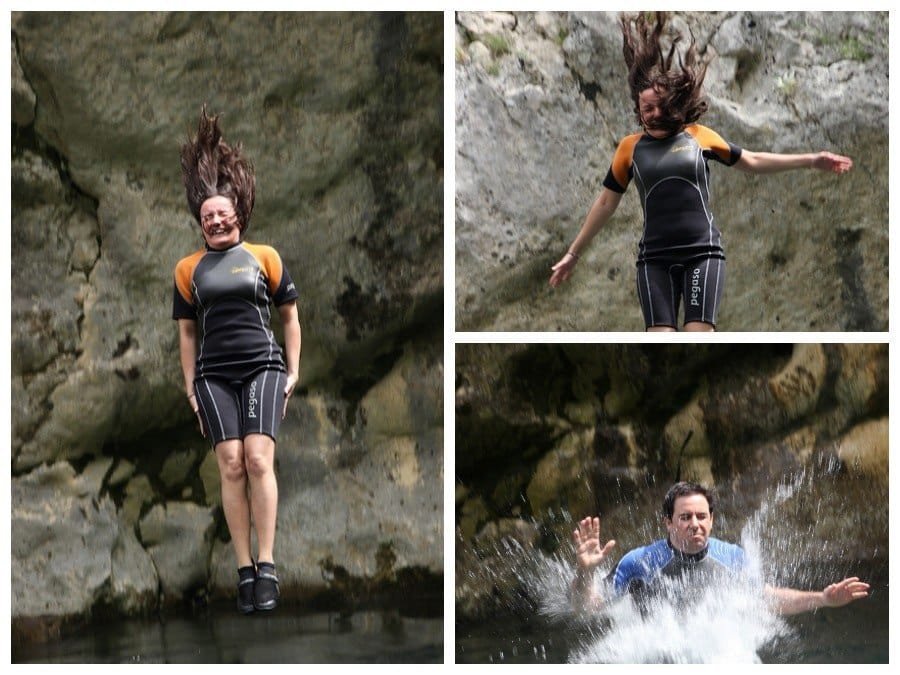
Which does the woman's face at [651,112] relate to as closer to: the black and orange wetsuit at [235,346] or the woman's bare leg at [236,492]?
the black and orange wetsuit at [235,346]

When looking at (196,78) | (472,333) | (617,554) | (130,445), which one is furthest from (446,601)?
(196,78)

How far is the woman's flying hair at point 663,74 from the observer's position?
547cm

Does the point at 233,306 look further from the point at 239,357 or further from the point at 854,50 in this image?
the point at 854,50

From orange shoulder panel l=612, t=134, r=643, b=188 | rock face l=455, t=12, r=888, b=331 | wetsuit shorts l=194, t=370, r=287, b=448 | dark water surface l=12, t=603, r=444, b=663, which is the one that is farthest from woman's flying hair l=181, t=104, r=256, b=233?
dark water surface l=12, t=603, r=444, b=663

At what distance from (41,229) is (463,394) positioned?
198 centimetres

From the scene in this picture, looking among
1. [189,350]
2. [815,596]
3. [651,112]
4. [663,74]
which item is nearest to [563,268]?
[651,112]

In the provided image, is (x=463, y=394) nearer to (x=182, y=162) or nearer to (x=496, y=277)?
(x=496, y=277)

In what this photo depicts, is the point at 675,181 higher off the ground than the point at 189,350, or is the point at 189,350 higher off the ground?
the point at 675,181

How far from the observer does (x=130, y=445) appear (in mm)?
6230

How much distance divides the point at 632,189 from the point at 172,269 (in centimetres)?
204

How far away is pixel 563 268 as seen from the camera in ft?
19.0

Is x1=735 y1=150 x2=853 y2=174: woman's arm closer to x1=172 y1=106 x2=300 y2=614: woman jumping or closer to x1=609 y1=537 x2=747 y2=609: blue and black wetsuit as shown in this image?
x1=609 y1=537 x2=747 y2=609: blue and black wetsuit

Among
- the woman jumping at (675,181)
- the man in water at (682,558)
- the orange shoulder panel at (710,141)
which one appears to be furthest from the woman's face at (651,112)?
the man in water at (682,558)

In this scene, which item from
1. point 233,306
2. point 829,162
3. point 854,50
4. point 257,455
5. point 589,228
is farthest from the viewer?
point 854,50
